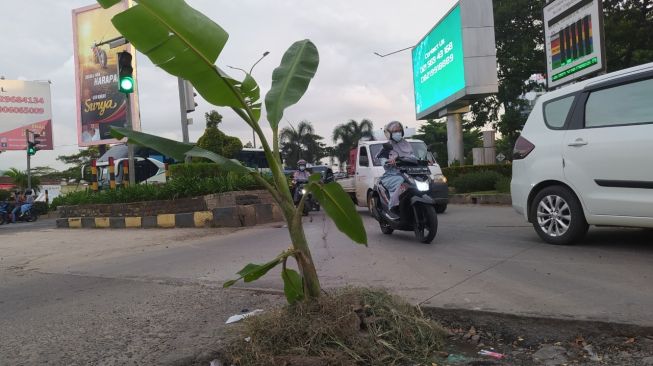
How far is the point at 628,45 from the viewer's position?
20562 millimetres

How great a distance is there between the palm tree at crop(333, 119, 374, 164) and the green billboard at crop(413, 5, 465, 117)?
3278 centimetres

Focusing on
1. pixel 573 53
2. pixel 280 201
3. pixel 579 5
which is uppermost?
pixel 579 5

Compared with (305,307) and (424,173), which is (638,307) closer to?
(305,307)

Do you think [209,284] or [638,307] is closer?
[638,307]

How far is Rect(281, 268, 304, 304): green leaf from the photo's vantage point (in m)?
2.72

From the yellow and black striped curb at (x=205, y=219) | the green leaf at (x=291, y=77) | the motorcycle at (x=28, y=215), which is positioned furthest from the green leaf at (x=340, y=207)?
the motorcycle at (x=28, y=215)

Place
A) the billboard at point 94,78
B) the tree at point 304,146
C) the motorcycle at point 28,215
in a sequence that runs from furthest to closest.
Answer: the tree at point 304,146 → the billboard at point 94,78 → the motorcycle at point 28,215

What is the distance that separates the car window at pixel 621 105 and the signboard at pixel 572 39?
7209 mm

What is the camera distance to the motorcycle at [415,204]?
258 inches

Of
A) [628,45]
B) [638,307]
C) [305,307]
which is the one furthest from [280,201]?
[628,45]

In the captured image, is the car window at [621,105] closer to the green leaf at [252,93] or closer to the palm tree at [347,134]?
the green leaf at [252,93]

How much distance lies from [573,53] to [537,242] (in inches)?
339

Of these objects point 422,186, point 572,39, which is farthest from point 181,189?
point 572,39

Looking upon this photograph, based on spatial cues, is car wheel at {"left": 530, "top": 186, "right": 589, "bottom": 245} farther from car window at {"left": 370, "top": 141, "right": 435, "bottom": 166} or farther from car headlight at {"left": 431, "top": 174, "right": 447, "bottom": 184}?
car window at {"left": 370, "top": 141, "right": 435, "bottom": 166}
